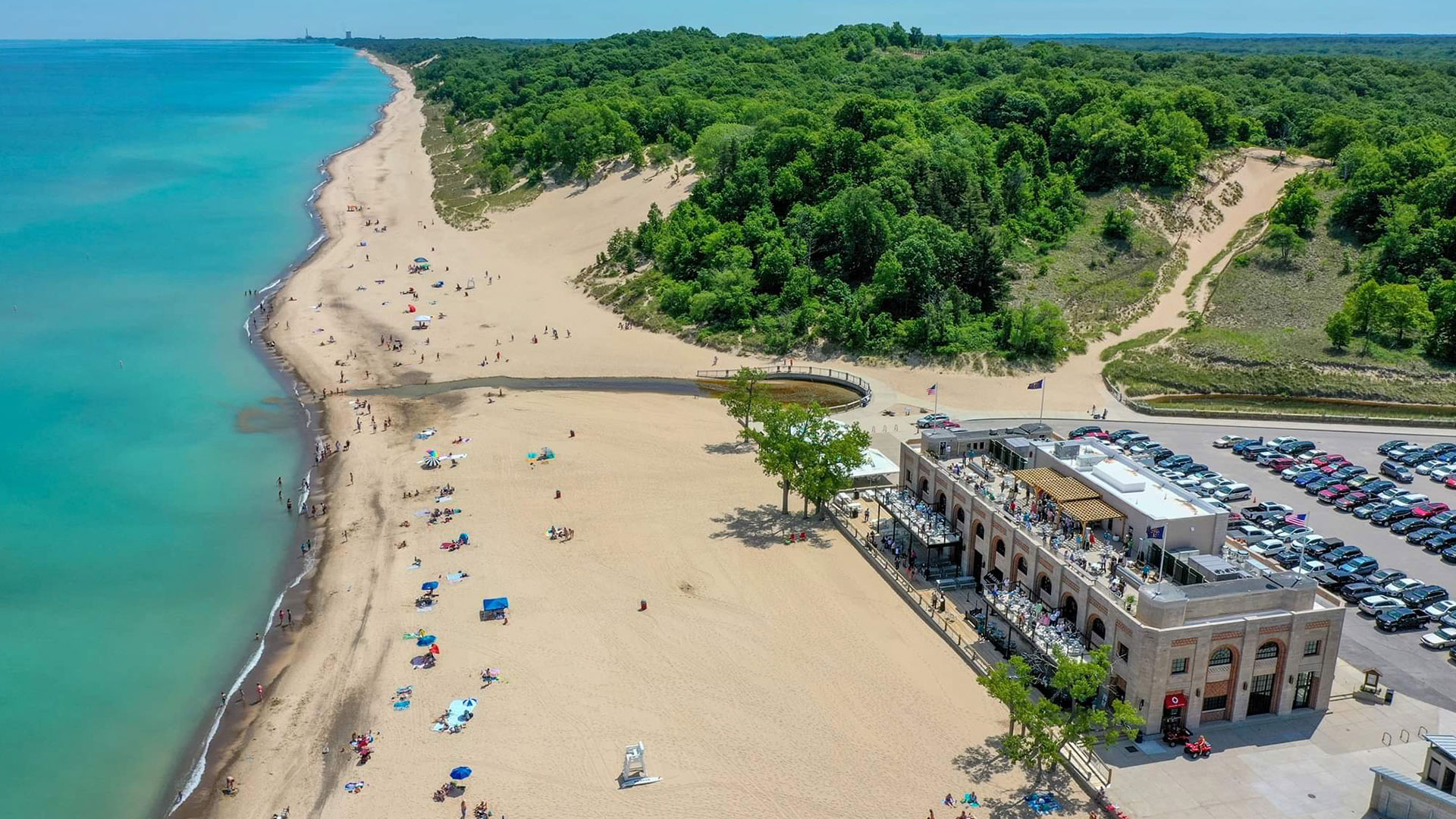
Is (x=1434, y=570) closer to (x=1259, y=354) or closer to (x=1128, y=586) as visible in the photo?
(x=1128, y=586)

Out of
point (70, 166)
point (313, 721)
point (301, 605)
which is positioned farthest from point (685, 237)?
point (70, 166)

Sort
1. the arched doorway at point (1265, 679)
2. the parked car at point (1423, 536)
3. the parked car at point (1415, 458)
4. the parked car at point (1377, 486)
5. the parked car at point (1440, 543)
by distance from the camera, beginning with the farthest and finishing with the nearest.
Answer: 1. the parked car at point (1415, 458)
2. the parked car at point (1377, 486)
3. the parked car at point (1423, 536)
4. the parked car at point (1440, 543)
5. the arched doorway at point (1265, 679)

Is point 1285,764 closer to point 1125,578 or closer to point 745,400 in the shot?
point 1125,578

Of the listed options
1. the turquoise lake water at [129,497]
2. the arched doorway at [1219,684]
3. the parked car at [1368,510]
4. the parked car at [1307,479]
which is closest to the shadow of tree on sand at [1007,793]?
the arched doorway at [1219,684]

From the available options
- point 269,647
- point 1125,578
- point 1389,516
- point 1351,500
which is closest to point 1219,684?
point 1125,578

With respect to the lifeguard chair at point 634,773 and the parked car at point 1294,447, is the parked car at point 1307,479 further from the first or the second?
the lifeguard chair at point 634,773
